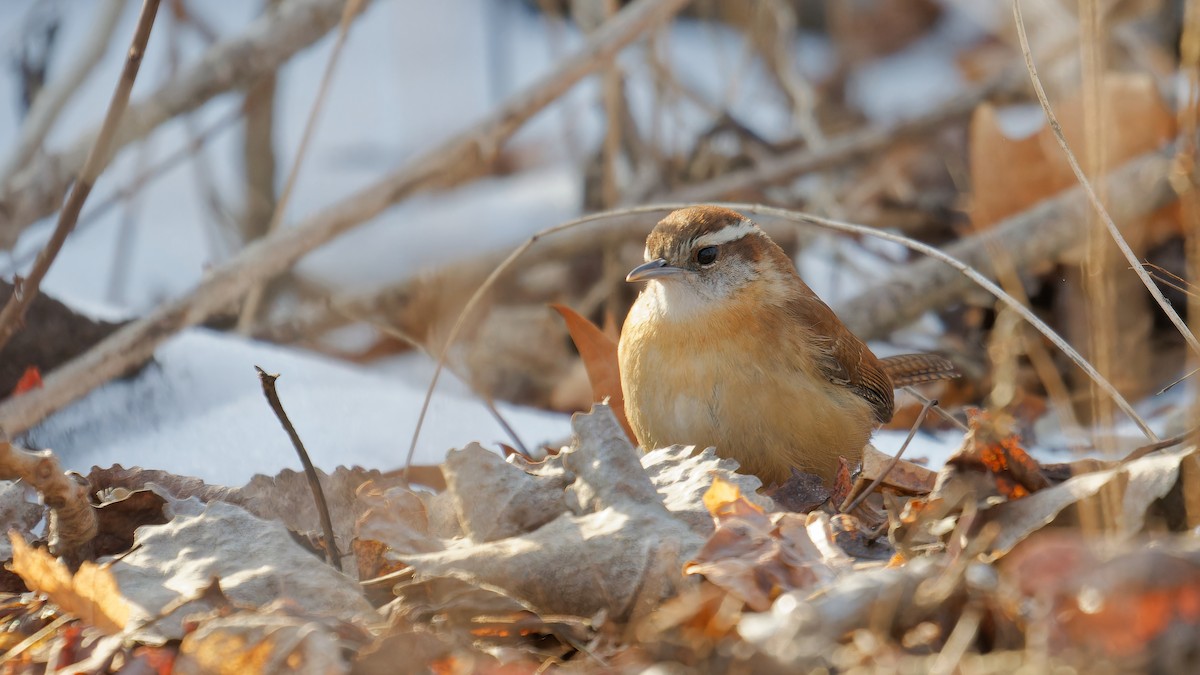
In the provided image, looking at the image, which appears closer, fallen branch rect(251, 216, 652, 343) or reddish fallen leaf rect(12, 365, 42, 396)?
reddish fallen leaf rect(12, 365, 42, 396)

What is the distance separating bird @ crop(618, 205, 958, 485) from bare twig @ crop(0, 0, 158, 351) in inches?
63.6

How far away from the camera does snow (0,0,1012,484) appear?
425 centimetres

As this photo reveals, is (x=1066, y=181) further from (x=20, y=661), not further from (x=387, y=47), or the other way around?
(x=387, y=47)

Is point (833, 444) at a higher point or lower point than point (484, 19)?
lower

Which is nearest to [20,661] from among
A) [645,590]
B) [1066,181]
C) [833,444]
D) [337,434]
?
[645,590]

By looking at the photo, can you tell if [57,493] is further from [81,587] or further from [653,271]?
[653,271]

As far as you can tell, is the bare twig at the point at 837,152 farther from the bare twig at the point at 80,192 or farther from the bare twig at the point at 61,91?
the bare twig at the point at 80,192

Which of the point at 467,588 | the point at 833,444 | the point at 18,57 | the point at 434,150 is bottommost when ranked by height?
the point at 833,444

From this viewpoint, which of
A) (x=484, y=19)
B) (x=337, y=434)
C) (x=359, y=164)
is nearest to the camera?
(x=337, y=434)

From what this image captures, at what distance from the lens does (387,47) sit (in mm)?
10555

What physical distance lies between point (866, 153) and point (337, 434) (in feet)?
12.9

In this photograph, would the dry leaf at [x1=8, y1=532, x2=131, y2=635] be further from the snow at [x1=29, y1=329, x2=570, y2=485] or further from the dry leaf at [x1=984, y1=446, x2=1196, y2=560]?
the dry leaf at [x1=984, y1=446, x2=1196, y2=560]

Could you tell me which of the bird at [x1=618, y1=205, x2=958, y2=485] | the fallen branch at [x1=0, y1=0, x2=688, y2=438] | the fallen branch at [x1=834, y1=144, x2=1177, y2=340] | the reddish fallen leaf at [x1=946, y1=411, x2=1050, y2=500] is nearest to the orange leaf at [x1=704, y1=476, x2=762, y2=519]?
the reddish fallen leaf at [x1=946, y1=411, x2=1050, y2=500]

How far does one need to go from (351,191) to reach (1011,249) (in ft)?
15.4
